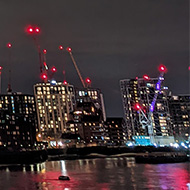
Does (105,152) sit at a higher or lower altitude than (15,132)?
lower

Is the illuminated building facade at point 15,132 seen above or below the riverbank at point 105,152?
above

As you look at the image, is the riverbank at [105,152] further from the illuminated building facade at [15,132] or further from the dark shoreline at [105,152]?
the illuminated building facade at [15,132]

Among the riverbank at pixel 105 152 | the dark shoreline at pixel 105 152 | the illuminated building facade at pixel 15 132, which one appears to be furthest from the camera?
the illuminated building facade at pixel 15 132

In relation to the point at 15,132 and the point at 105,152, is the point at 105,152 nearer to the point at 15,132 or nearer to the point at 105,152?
the point at 105,152

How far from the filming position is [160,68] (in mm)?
130500

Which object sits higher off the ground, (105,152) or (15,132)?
(15,132)

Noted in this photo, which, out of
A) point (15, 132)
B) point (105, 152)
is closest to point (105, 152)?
point (105, 152)

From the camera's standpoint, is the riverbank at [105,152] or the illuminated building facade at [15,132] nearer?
the riverbank at [105,152]

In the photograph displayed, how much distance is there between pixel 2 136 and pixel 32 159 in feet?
224

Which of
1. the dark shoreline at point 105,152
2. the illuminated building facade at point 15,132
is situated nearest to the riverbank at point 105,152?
the dark shoreline at point 105,152

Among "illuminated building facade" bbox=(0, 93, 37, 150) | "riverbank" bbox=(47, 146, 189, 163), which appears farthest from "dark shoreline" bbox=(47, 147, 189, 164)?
"illuminated building facade" bbox=(0, 93, 37, 150)

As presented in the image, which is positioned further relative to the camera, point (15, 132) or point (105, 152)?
point (15, 132)

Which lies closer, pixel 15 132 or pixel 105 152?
pixel 105 152

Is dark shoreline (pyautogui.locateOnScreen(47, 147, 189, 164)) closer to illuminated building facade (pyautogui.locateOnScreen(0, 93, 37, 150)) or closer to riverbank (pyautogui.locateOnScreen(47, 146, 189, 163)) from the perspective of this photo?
riverbank (pyautogui.locateOnScreen(47, 146, 189, 163))
